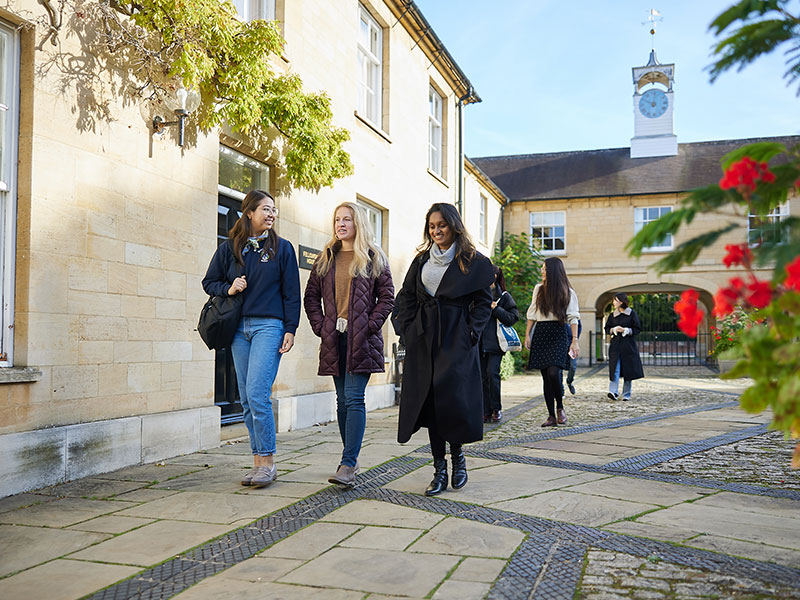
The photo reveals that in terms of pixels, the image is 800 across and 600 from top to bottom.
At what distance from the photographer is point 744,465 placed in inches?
215

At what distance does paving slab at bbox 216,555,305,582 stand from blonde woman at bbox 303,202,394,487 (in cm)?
132

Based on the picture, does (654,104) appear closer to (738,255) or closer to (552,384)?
(552,384)

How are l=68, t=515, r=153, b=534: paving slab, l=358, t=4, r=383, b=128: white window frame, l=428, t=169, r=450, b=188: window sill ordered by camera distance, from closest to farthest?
l=68, t=515, r=153, b=534: paving slab < l=358, t=4, r=383, b=128: white window frame < l=428, t=169, r=450, b=188: window sill

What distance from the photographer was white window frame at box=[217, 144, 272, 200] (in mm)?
7105

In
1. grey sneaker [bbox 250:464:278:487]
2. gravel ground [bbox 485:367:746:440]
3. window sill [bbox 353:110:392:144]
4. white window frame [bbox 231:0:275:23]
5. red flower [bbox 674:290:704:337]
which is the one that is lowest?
gravel ground [bbox 485:367:746:440]

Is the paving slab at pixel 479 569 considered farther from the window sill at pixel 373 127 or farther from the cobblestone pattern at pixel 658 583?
the window sill at pixel 373 127

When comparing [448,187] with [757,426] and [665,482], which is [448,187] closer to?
[757,426]

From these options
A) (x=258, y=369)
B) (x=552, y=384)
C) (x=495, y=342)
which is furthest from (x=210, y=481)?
(x=552, y=384)

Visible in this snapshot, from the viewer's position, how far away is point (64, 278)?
4777 millimetres

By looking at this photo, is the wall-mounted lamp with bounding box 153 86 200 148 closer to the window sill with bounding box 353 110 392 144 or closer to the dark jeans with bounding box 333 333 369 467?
the dark jeans with bounding box 333 333 369 467

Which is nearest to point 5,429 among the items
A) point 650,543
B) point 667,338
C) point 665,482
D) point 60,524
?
point 60,524

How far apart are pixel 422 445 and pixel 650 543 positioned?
10.5ft

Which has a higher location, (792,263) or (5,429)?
(792,263)

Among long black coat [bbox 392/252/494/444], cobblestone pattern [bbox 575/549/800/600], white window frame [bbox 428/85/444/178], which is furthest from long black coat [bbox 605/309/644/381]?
cobblestone pattern [bbox 575/549/800/600]
